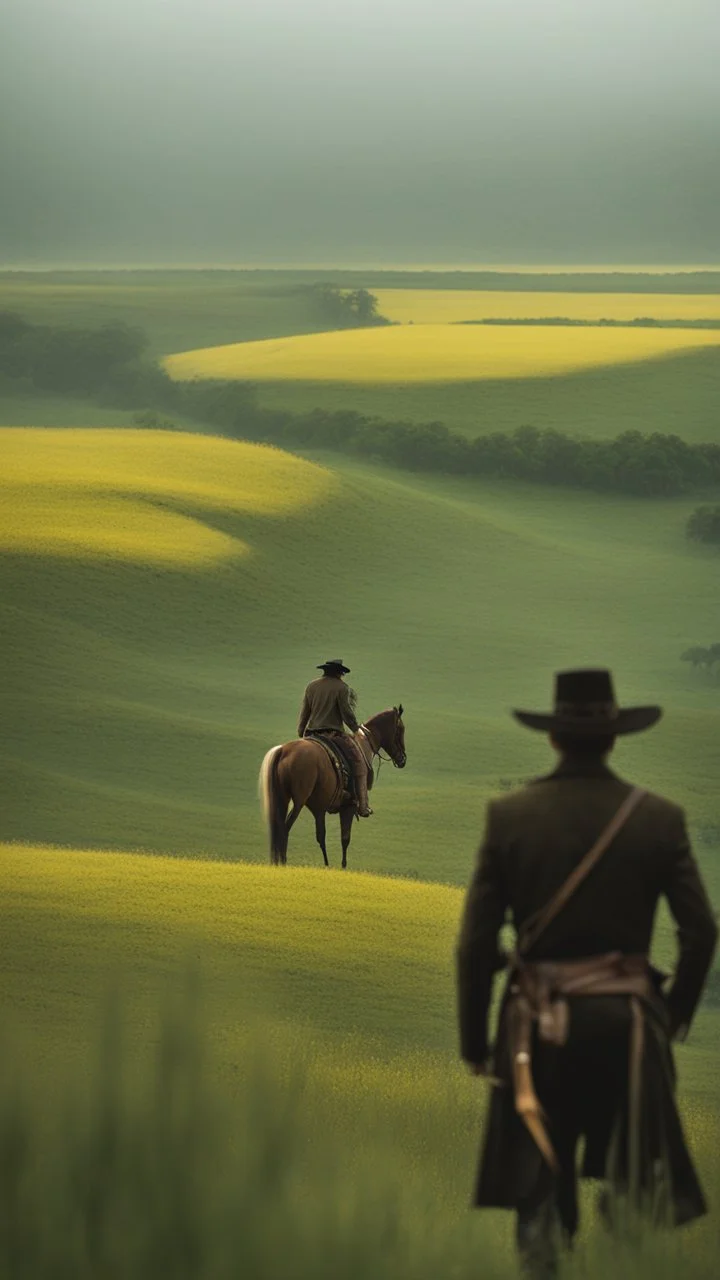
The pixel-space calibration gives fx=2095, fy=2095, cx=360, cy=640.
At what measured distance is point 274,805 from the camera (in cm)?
2589

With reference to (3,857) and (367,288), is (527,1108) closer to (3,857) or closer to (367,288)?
(3,857)

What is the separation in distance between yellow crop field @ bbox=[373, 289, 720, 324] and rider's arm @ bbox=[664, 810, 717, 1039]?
459 ft

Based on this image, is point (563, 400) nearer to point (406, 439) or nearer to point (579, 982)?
point (406, 439)

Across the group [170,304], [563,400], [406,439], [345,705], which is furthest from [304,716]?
[170,304]

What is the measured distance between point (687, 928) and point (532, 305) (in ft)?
527

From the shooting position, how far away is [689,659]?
2899 inches

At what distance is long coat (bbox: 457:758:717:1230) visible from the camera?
7.80m

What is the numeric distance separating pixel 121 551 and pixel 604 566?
82.3 feet

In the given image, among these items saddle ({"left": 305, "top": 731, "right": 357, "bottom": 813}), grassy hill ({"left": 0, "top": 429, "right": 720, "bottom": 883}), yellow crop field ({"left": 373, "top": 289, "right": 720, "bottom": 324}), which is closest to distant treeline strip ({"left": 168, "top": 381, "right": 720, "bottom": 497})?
grassy hill ({"left": 0, "top": 429, "right": 720, "bottom": 883})

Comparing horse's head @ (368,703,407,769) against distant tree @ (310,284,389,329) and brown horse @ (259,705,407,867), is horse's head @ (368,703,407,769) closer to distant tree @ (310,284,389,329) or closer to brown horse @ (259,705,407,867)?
brown horse @ (259,705,407,867)

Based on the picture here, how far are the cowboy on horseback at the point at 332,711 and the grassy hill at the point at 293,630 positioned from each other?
11218 mm

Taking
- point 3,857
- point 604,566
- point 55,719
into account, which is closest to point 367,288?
point 604,566

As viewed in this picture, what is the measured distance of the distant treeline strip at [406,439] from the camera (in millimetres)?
100375

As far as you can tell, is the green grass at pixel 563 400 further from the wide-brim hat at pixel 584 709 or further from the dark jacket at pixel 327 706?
the wide-brim hat at pixel 584 709
